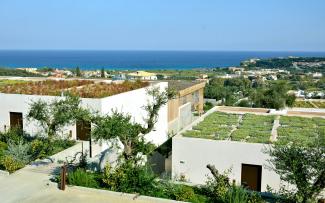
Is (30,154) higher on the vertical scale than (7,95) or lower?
lower

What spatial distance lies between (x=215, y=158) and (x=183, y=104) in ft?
52.2

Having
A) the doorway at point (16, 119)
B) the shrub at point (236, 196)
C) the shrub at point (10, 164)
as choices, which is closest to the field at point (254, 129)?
the shrub at point (236, 196)

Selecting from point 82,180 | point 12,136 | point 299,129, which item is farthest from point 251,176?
point 12,136

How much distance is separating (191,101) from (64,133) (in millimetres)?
15441

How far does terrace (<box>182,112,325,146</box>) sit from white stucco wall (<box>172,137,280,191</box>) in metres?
0.63

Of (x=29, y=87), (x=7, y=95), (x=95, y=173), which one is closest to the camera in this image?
(x=95, y=173)

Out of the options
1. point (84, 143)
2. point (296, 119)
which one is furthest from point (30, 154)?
point (296, 119)

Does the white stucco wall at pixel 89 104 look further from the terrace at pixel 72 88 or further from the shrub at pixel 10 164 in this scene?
the shrub at pixel 10 164

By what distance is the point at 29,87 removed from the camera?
79.2ft

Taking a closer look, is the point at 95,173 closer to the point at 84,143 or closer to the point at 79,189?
the point at 79,189

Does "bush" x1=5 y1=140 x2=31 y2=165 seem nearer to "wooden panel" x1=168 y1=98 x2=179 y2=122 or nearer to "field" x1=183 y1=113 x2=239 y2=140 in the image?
"field" x1=183 y1=113 x2=239 y2=140

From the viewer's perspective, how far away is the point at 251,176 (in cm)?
1620

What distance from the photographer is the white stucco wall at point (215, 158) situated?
15734mm

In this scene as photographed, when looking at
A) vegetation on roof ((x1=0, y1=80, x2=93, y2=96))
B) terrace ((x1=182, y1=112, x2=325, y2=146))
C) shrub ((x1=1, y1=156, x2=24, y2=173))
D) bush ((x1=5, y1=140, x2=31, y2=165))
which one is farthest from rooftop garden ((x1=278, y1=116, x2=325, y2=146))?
vegetation on roof ((x1=0, y1=80, x2=93, y2=96))
